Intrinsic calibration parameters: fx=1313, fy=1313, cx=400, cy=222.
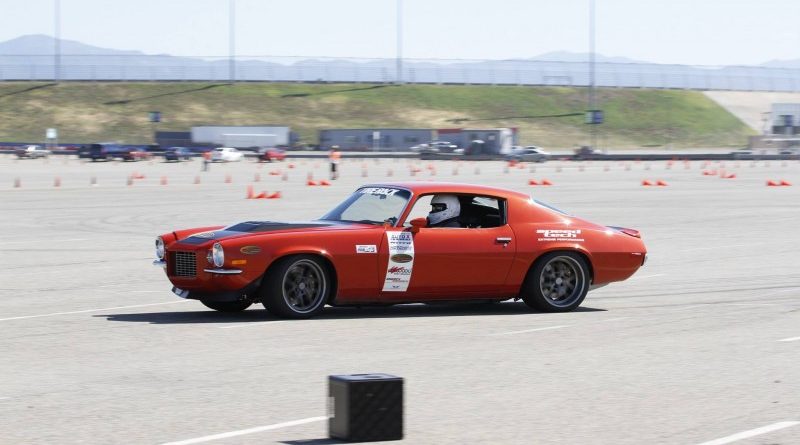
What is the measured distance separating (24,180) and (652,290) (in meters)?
39.5

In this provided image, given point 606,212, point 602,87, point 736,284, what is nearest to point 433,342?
point 736,284

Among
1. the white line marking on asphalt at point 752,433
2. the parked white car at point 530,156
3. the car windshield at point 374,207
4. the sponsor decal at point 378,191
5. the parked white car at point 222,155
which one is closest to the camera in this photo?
the white line marking on asphalt at point 752,433

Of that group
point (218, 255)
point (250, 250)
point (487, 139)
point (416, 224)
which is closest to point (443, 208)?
point (416, 224)

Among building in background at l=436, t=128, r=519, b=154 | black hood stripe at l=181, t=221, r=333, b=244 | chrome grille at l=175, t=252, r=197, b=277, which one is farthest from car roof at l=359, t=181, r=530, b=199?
building in background at l=436, t=128, r=519, b=154

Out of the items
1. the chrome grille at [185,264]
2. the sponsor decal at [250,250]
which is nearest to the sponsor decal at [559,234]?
the sponsor decal at [250,250]

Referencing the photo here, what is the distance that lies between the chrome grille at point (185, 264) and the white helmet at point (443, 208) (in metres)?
2.38

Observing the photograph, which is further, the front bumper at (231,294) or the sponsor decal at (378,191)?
the sponsor decal at (378,191)

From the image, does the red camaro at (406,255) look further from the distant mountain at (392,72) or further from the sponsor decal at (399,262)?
the distant mountain at (392,72)

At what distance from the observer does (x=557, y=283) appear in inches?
512

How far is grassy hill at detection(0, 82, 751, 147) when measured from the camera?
401 feet

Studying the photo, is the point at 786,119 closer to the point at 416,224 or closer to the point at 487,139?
the point at 487,139

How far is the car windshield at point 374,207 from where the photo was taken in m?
12.5

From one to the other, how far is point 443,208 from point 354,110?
389ft

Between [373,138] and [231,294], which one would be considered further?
[373,138]
